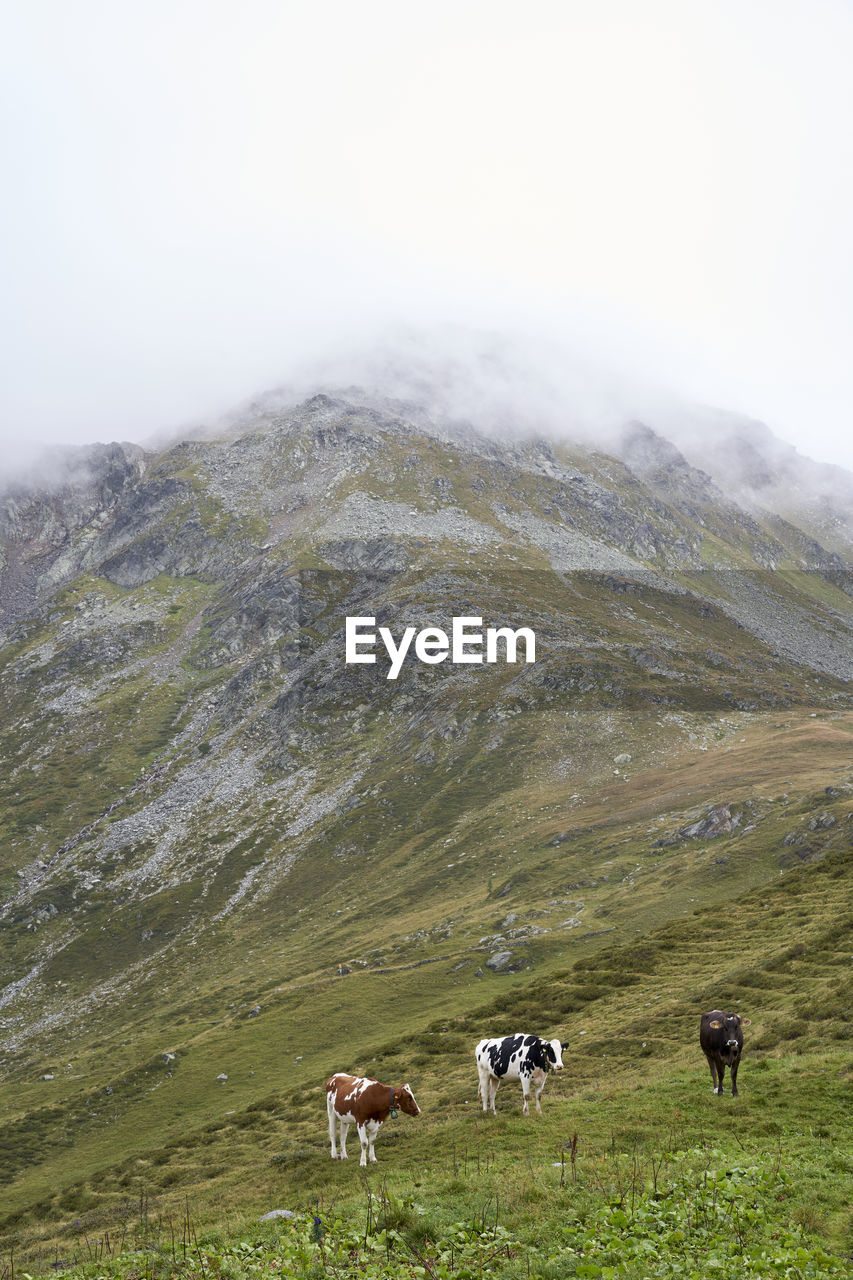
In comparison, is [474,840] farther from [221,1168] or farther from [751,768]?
[221,1168]

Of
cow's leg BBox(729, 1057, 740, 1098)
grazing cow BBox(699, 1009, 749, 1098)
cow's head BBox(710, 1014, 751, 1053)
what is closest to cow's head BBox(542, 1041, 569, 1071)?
grazing cow BBox(699, 1009, 749, 1098)

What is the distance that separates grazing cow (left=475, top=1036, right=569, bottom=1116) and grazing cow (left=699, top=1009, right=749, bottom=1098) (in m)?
5.10

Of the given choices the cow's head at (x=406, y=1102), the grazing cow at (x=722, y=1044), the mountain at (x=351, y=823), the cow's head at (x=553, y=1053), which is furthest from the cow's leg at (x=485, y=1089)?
the mountain at (x=351, y=823)

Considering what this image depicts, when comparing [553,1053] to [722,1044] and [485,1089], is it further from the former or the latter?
[722,1044]

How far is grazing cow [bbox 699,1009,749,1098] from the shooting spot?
950 inches

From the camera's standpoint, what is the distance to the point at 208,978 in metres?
93.2

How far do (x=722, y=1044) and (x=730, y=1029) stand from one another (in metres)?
0.63

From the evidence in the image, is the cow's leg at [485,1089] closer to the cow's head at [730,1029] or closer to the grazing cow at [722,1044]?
the grazing cow at [722,1044]

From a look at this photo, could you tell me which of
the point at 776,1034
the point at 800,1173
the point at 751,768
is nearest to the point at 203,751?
the point at 751,768

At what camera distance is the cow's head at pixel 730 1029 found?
24.1 metres

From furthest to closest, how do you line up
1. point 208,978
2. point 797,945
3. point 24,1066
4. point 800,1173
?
point 208,978 → point 24,1066 → point 797,945 → point 800,1173

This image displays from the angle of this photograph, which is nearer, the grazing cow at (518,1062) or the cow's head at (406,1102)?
the cow's head at (406,1102)

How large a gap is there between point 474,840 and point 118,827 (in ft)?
239

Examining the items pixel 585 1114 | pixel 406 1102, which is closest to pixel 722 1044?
pixel 585 1114
